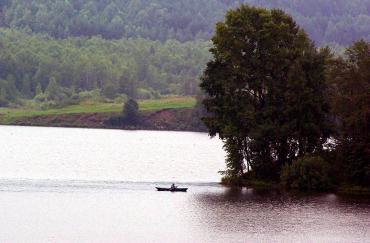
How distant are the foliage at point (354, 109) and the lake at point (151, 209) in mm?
4588

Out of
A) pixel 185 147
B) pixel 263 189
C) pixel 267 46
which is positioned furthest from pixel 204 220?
pixel 185 147

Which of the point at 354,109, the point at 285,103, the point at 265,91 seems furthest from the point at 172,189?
the point at 354,109

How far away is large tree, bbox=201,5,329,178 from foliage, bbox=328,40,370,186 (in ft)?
9.27

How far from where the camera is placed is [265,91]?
109 meters

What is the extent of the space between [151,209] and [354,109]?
24.8 metres

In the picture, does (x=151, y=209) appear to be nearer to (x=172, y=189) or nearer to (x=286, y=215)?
(x=286, y=215)

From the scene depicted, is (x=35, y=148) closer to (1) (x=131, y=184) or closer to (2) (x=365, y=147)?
(1) (x=131, y=184)

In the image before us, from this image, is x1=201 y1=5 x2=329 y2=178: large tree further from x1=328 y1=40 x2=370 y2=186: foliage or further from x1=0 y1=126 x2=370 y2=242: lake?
x1=0 y1=126 x2=370 y2=242: lake

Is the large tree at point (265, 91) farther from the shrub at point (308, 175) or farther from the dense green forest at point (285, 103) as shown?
the shrub at point (308, 175)

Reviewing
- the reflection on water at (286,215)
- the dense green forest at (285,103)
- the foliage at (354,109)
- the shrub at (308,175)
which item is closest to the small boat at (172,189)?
the reflection on water at (286,215)

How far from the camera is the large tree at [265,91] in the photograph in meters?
105

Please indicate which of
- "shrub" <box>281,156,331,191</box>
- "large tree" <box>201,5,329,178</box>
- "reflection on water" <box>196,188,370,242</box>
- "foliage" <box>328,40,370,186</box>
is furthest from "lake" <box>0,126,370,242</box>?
"large tree" <box>201,5,329,178</box>

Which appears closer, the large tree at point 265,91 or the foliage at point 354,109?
the foliage at point 354,109

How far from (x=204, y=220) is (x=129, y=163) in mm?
60899
